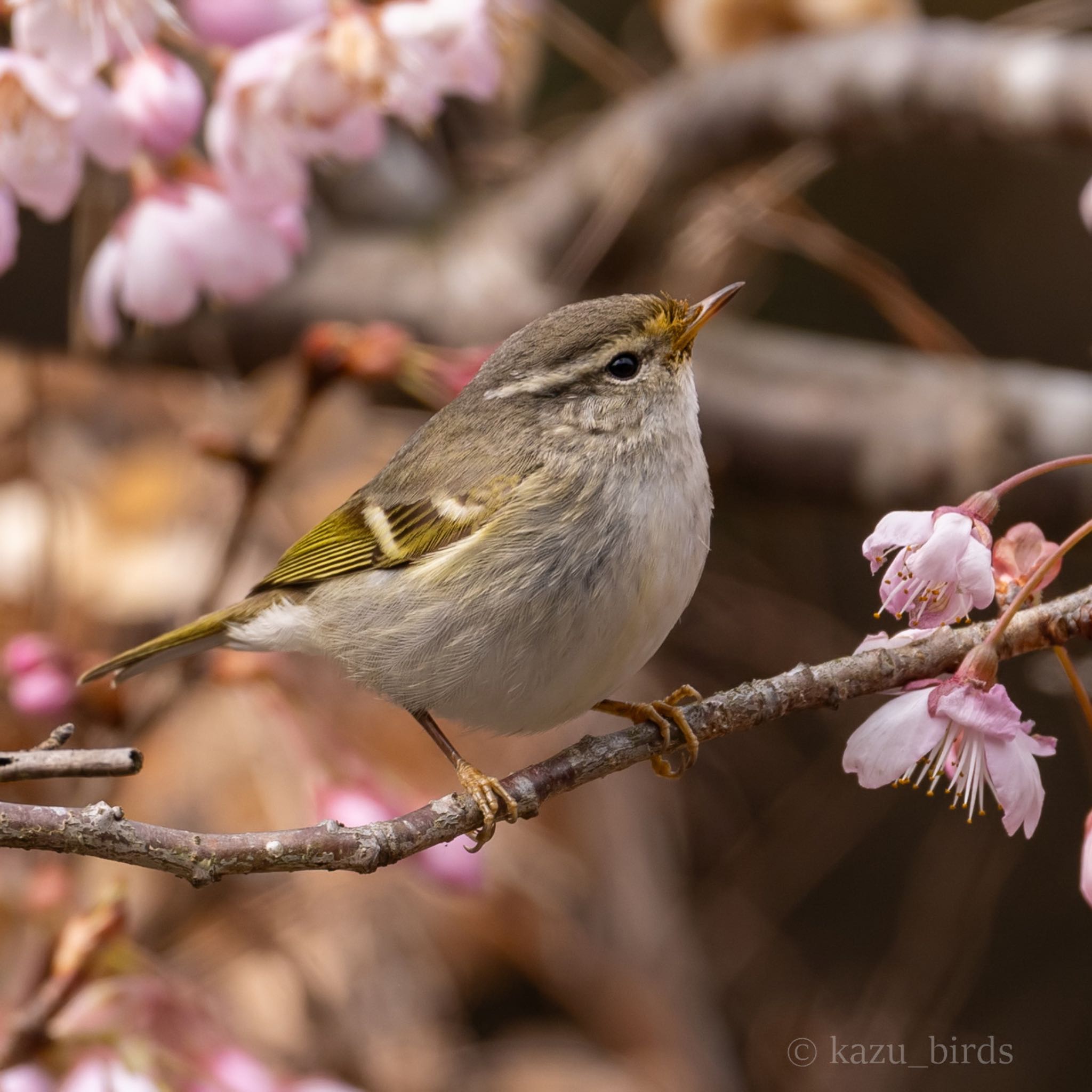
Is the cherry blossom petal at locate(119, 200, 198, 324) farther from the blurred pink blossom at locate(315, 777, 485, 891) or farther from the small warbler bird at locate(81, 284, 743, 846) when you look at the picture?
the blurred pink blossom at locate(315, 777, 485, 891)

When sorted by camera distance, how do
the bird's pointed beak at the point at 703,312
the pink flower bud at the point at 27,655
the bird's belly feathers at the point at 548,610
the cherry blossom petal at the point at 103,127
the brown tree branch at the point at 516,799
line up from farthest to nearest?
the pink flower bud at the point at 27,655, the cherry blossom petal at the point at 103,127, the bird's pointed beak at the point at 703,312, the bird's belly feathers at the point at 548,610, the brown tree branch at the point at 516,799

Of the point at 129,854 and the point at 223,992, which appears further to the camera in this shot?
the point at 223,992

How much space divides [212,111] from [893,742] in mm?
1344

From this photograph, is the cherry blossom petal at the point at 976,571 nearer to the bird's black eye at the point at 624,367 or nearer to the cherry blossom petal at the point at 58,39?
the bird's black eye at the point at 624,367

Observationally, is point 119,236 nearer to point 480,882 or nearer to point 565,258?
point 480,882

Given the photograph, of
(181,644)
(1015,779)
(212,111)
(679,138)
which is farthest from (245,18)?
(1015,779)

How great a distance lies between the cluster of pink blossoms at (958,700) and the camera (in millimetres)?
1226

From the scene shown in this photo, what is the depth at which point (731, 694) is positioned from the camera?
1.42 m

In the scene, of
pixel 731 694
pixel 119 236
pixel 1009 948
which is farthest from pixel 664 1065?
pixel 119 236

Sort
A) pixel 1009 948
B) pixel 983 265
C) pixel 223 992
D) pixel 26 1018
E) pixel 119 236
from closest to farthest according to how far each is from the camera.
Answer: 1. pixel 26 1018
2. pixel 119 236
3. pixel 223 992
4. pixel 1009 948
5. pixel 983 265

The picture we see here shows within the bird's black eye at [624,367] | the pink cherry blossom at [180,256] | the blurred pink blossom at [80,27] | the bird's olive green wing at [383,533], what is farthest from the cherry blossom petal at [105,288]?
the bird's black eye at [624,367]

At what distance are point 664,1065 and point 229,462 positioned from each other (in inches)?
73.5

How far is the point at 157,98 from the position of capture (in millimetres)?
1872

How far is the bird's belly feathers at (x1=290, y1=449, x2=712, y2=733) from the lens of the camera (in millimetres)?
1581
